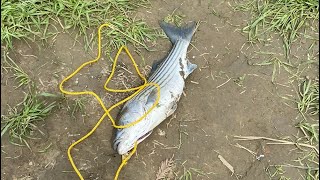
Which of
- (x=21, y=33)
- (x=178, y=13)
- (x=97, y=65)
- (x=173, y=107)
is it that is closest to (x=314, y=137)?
(x=173, y=107)

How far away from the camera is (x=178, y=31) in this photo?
589 cm

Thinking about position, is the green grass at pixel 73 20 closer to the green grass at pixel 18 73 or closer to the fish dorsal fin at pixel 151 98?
the green grass at pixel 18 73

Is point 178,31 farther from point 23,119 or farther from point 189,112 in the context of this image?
point 23,119

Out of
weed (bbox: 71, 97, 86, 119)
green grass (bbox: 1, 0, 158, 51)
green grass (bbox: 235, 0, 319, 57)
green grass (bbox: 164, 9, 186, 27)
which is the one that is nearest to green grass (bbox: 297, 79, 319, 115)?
green grass (bbox: 235, 0, 319, 57)

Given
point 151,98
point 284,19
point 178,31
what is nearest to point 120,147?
point 151,98

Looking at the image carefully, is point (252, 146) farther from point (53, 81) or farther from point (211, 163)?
point (53, 81)

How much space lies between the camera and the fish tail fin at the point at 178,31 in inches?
229

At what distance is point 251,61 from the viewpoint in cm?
596

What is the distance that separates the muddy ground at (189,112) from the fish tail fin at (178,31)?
0.31 ft

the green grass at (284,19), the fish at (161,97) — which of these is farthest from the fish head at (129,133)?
the green grass at (284,19)

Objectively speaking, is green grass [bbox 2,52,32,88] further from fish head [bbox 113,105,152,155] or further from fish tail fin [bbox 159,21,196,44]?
fish tail fin [bbox 159,21,196,44]

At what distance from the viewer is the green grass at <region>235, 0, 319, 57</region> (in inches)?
239

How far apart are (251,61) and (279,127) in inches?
31.2

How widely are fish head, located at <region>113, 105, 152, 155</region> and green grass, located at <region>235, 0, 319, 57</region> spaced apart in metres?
1.66
